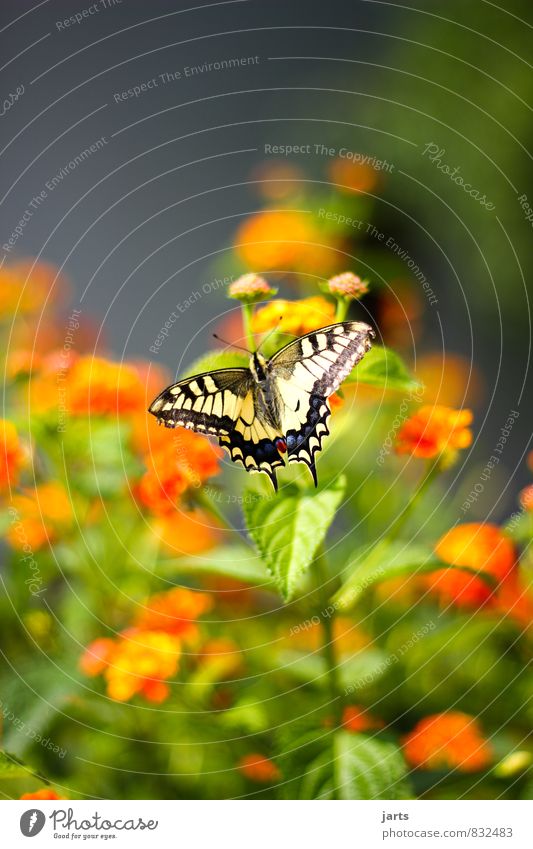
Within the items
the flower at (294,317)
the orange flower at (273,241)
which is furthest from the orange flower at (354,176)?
the flower at (294,317)

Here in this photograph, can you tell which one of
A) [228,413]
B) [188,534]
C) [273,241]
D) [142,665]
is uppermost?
[273,241]

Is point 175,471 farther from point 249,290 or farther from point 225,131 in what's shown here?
point 225,131

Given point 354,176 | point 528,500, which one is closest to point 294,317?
point 528,500

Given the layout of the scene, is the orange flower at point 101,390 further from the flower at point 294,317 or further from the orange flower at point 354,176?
the orange flower at point 354,176

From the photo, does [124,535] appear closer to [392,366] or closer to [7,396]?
[7,396]

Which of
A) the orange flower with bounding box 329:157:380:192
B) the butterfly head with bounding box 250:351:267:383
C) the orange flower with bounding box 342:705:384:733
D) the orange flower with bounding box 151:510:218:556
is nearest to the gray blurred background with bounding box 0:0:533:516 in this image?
the orange flower with bounding box 329:157:380:192
